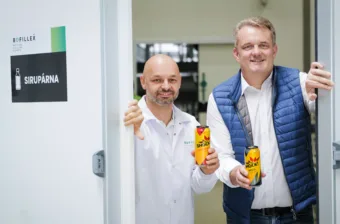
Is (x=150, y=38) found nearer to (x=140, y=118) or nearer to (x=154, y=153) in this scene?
(x=154, y=153)

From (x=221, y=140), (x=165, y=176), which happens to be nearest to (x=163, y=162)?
(x=165, y=176)

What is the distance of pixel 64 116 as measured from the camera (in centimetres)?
139

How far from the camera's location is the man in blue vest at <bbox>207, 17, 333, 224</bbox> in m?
1.57

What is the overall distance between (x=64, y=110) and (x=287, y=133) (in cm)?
103

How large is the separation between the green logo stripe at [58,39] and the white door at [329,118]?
0.98 meters

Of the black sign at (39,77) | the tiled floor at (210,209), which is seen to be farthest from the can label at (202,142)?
the tiled floor at (210,209)

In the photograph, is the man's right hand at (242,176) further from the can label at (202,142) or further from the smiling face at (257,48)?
the smiling face at (257,48)

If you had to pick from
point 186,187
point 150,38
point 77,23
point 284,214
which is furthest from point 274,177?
point 150,38

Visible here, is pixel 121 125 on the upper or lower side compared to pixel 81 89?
lower

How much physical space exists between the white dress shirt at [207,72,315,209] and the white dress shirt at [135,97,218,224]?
0.15m

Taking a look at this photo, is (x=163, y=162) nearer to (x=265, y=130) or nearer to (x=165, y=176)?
(x=165, y=176)

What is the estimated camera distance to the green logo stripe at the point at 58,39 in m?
1.36

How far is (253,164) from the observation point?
1.36 meters

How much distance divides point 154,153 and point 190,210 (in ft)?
1.25
